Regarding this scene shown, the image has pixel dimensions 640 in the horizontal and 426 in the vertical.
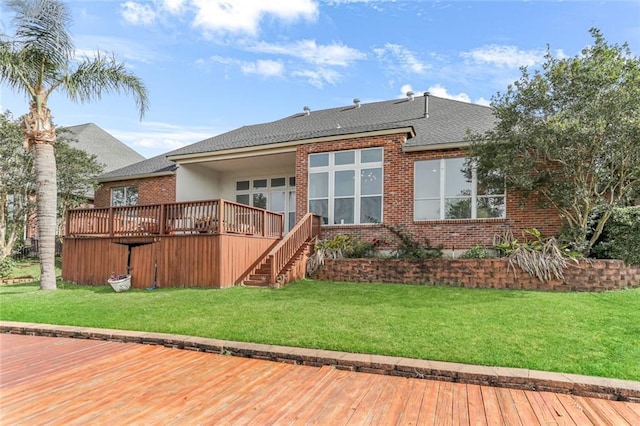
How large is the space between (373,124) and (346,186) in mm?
2458

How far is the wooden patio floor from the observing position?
115 inches

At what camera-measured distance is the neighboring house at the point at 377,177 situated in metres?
10.6

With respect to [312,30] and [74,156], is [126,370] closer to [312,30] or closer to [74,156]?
[312,30]

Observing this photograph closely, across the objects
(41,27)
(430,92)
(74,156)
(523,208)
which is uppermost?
(430,92)

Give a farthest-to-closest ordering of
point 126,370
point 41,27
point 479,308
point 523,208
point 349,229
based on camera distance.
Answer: point 349,229
point 523,208
point 41,27
point 479,308
point 126,370

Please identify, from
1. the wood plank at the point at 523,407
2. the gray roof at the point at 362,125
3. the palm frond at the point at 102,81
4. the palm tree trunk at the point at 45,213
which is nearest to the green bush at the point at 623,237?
the gray roof at the point at 362,125

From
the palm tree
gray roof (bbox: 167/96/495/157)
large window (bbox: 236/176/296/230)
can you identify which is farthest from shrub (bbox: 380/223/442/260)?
the palm tree

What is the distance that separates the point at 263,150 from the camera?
1298 centimetres

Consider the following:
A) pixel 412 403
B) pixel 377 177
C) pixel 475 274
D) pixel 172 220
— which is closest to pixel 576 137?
pixel 475 274

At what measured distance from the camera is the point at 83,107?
10.2m

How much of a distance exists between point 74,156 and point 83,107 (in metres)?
7.20

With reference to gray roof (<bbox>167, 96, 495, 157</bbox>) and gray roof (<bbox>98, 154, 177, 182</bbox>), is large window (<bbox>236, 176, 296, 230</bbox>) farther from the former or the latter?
gray roof (<bbox>98, 154, 177, 182</bbox>)

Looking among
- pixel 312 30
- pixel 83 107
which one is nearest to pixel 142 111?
pixel 83 107

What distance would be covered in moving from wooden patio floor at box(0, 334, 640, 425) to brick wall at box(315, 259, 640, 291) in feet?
18.6
